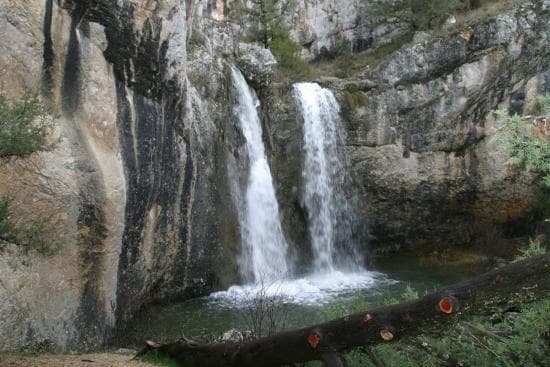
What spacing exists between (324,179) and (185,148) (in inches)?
295

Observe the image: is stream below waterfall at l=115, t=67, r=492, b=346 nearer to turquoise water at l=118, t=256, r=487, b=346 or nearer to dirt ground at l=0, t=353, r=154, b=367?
turquoise water at l=118, t=256, r=487, b=346

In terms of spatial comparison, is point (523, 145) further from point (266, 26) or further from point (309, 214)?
point (266, 26)

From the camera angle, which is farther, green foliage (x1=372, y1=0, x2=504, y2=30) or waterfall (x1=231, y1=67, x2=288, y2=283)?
green foliage (x1=372, y1=0, x2=504, y2=30)

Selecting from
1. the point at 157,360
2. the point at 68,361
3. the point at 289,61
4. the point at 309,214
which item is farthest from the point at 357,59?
the point at 68,361

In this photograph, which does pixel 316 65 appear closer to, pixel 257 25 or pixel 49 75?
pixel 257 25

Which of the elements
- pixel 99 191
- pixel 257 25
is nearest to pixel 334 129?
pixel 257 25

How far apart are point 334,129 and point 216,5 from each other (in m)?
18.0

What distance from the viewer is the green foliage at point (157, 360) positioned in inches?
262

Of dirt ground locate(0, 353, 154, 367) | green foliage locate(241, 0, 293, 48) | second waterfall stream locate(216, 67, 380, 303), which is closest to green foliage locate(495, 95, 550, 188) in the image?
dirt ground locate(0, 353, 154, 367)

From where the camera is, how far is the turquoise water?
1035 centimetres

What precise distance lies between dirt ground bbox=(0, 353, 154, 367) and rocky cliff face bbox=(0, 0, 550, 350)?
2.06 feet

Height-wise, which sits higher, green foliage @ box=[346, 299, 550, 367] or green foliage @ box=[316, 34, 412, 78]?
green foliage @ box=[316, 34, 412, 78]

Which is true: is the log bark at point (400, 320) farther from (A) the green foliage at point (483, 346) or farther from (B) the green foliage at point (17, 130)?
(B) the green foliage at point (17, 130)

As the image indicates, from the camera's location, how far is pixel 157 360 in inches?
269
